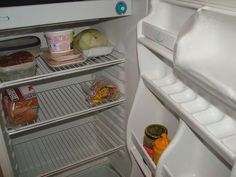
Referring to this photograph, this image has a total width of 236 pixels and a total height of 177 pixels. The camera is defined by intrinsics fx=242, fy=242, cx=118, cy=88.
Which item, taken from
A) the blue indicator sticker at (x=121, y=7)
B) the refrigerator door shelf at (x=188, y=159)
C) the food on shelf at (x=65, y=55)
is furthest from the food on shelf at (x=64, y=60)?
the refrigerator door shelf at (x=188, y=159)

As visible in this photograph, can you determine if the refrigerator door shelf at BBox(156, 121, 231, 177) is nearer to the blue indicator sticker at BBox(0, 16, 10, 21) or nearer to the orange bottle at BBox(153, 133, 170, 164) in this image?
the orange bottle at BBox(153, 133, 170, 164)

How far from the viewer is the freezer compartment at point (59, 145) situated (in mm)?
1740

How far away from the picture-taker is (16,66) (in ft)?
3.69

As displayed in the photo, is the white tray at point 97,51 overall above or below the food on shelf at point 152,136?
above

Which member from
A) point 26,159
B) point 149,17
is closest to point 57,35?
point 149,17

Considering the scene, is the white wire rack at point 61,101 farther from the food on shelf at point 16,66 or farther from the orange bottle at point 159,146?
the orange bottle at point 159,146

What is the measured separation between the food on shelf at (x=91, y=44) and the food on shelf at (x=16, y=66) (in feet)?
0.89

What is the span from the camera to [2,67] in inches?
43.5

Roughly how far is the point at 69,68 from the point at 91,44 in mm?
208

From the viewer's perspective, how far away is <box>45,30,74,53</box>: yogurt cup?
1208 millimetres

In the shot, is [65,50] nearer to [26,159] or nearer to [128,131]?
[128,131]

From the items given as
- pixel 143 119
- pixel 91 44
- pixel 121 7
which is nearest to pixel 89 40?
pixel 91 44

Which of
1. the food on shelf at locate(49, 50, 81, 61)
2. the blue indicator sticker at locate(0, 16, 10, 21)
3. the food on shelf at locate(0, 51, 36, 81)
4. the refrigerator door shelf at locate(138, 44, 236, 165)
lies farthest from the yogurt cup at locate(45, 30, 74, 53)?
the refrigerator door shelf at locate(138, 44, 236, 165)

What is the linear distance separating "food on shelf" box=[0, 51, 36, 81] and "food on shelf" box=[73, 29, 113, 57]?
10.6 inches
